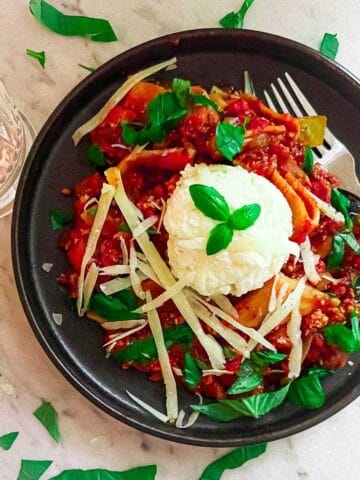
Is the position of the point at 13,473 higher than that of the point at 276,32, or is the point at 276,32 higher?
the point at 276,32

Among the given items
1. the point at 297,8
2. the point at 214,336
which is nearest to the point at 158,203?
the point at 214,336

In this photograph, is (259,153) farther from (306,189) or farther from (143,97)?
(143,97)

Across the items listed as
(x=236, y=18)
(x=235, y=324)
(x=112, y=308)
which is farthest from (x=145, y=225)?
(x=236, y=18)

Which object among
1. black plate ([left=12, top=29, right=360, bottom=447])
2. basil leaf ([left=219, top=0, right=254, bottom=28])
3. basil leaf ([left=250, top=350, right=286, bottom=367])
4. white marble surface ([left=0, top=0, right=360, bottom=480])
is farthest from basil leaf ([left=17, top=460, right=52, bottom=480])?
basil leaf ([left=219, top=0, right=254, bottom=28])

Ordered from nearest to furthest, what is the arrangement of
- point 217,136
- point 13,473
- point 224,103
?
point 217,136, point 224,103, point 13,473

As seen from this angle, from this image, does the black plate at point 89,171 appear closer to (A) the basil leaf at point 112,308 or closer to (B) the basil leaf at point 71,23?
(A) the basil leaf at point 112,308

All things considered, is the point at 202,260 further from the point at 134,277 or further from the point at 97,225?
the point at 97,225

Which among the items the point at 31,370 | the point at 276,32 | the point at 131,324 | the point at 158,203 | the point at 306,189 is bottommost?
the point at 31,370

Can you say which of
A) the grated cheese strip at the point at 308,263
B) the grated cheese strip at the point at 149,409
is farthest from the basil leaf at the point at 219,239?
the grated cheese strip at the point at 149,409
